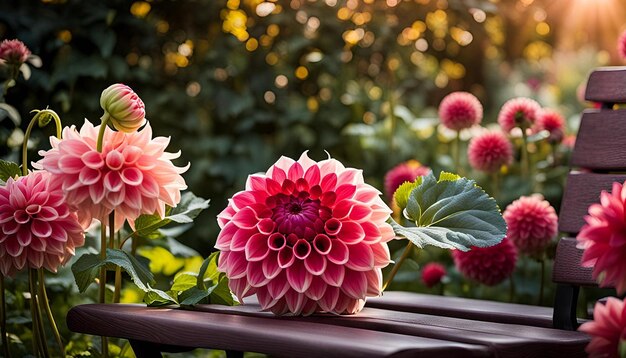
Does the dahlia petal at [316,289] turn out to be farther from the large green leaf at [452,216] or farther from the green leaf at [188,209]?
the green leaf at [188,209]

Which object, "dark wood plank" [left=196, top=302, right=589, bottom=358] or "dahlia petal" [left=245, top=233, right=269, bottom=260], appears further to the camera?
"dahlia petal" [left=245, top=233, right=269, bottom=260]

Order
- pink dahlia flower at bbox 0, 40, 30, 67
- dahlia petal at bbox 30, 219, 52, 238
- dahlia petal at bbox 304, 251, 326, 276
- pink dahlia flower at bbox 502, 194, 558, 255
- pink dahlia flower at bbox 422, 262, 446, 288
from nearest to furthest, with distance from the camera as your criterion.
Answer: dahlia petal at bbox 304, 251, 326, 276 → dahlia petal at bbox 30, 219, 52, 238 → pink dahlia flower at bbox 0, 40, 30, 67 → pink dahlia flower at bbox 502, 194, 558, 255 → pink dahlia flower at bbox 422, 262, 446, 288

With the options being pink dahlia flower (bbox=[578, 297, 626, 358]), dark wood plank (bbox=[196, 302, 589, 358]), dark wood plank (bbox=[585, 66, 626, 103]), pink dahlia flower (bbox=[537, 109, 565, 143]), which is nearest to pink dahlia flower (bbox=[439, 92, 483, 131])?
pink dahlia flower (bbox=[537, 109, 565, 143])

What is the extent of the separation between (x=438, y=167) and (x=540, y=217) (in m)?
1.12

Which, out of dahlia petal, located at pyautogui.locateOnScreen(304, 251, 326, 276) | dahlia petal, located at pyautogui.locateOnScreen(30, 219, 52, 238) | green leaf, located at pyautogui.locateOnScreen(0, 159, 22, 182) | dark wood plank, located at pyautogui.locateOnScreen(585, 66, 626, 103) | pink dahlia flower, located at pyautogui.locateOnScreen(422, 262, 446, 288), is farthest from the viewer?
pink dahlia flower, located at pyautogui.locateOnScreen(422, 262, 446, 288)

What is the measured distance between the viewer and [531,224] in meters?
2.19

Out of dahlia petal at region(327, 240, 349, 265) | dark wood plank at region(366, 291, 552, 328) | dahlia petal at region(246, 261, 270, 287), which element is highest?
dahlia petal at region(327, 240, 349, 265)

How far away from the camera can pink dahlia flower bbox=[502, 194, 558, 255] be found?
2.18 metres

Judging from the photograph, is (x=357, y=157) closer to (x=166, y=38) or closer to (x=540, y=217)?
(x=166, y=38)

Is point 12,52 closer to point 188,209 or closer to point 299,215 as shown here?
point 188,209

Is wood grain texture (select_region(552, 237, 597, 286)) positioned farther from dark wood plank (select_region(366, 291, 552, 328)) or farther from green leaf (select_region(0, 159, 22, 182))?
green leaf (select_region(0, 159, 22, 182))

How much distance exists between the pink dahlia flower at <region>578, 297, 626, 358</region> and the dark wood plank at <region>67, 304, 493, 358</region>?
17 centimetres

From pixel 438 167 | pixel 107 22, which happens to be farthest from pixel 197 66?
pixel 438 167

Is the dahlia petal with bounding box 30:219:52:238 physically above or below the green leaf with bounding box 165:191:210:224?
below
